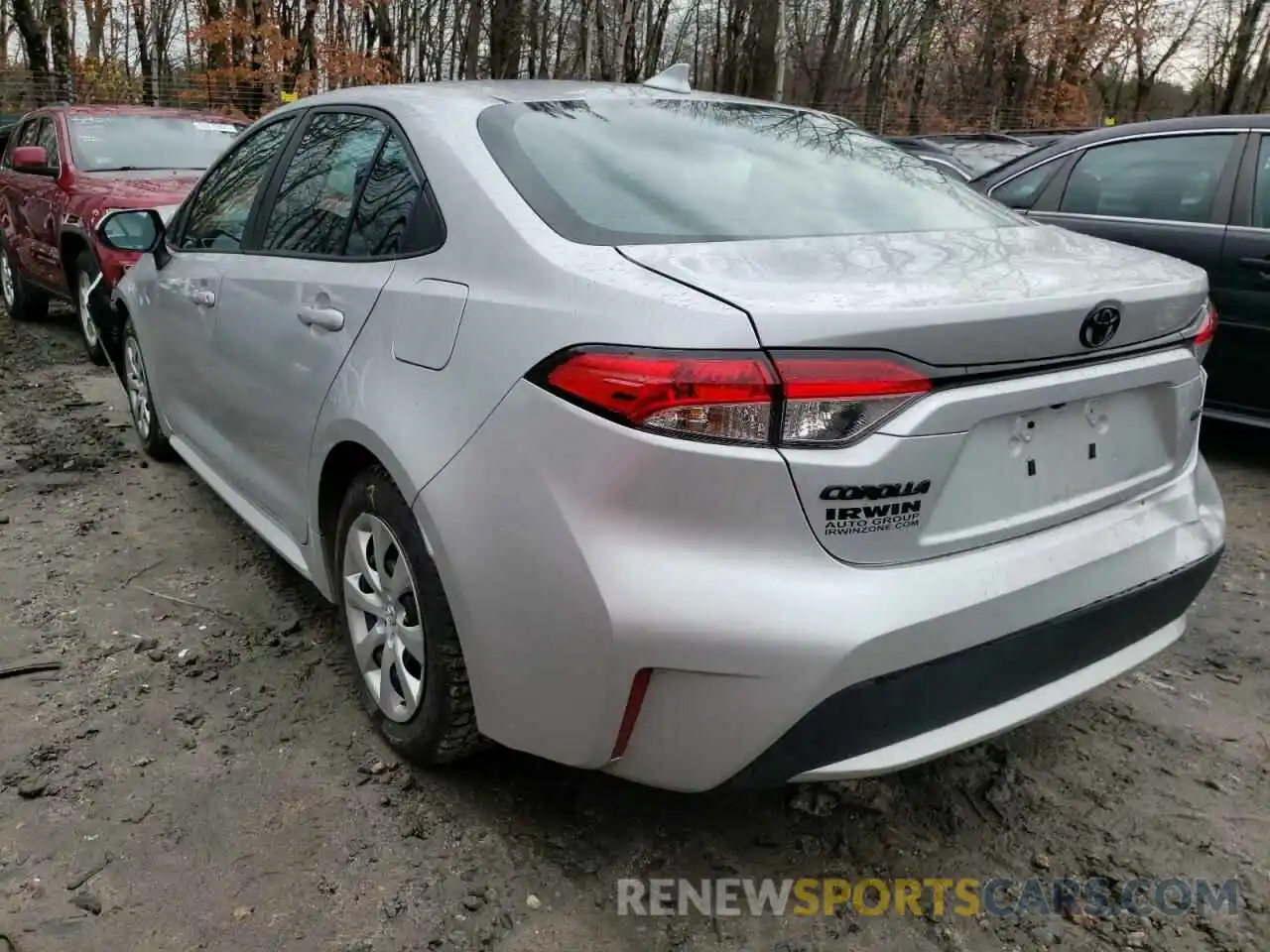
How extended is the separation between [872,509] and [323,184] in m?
1.92

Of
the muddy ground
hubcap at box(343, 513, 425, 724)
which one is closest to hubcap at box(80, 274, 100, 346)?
the muddy ground

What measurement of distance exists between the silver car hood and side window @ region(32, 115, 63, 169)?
21.7 feet

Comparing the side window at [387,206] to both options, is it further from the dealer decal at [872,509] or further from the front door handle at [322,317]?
the dealer decal at [872,509]

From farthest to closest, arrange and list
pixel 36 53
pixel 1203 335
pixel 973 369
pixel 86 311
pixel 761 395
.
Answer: pixel 36 53, pixel 86 311, pixel 1203 335, pixel 973 369, pixel 761 395

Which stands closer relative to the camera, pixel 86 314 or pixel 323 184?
pixel 323 184

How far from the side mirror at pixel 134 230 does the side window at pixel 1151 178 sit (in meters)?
4.21

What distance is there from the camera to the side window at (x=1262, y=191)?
4.50m

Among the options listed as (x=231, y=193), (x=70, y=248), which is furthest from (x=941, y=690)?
(x=70, y=248)

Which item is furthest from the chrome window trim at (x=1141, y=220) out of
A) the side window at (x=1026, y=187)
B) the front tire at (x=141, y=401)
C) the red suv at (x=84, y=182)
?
the red suv at (x=84, y=182)

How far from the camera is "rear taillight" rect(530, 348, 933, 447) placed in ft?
5.47

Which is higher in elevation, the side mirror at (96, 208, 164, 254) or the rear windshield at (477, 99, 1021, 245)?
the rear windshield at (477, 99, 1021, 245)

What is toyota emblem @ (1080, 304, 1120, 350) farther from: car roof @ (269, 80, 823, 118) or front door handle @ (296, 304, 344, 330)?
front door handle @ (296, 304, 344, 330)

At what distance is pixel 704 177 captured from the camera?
93.8 inches

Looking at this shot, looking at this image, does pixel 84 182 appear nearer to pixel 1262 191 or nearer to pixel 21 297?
pixel 21 297
